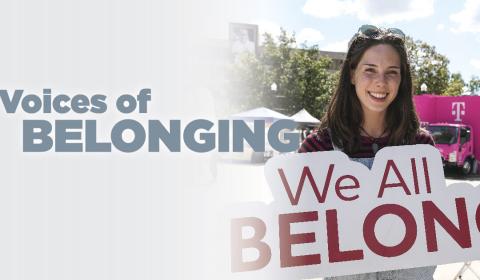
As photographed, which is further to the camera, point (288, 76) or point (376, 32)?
point (288, 76)

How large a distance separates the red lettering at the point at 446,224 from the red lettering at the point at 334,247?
221 mm

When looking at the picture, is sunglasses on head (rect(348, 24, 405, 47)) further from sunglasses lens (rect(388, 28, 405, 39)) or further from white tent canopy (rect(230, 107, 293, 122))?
white tent canopy (rect(230, 107, 293, 122))

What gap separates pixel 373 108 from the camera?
1417mm

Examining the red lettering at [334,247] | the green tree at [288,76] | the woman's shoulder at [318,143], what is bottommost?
the red lettering at [334,247]

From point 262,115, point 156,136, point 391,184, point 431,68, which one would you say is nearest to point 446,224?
point 391,184

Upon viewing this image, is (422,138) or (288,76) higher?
(288,76)

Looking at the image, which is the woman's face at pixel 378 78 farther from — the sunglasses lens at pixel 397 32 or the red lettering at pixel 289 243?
the red lettering at pixel 289 243

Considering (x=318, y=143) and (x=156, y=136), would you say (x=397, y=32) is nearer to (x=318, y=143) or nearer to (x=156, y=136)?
(x=318, y=143)

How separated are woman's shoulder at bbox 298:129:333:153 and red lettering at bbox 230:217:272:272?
24cm

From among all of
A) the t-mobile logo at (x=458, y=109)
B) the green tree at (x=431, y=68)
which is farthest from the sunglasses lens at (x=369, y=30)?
the green tree at (x=431, y=68)

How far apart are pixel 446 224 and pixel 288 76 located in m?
29.8

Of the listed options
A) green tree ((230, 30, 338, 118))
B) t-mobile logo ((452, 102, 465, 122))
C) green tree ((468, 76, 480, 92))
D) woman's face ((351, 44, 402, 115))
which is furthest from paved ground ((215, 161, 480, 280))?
green tree ((468, 76, 480, 92))

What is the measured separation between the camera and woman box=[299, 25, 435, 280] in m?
1.43

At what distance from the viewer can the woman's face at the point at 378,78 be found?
1.42 meters
